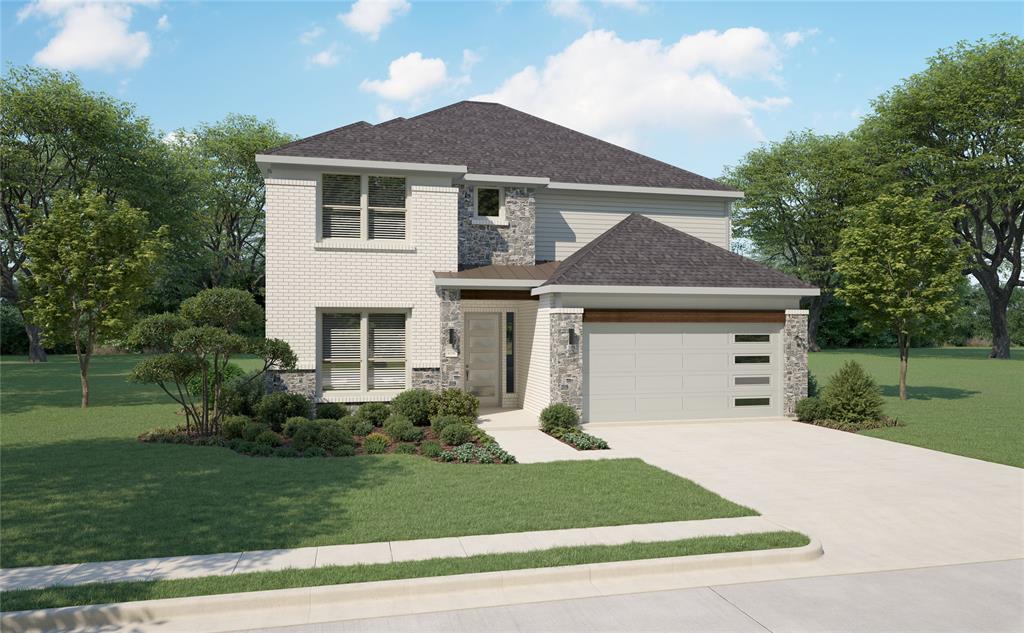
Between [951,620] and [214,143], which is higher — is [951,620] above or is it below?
below

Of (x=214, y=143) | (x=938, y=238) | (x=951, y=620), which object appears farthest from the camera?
(x=214, y=143)

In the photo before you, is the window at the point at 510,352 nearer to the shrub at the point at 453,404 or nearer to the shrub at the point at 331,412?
the shrub at the point at 453,404

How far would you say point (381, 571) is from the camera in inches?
247

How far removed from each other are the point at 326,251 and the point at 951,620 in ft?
47.7

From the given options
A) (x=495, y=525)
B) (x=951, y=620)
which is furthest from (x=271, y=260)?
(x=951, y=620)

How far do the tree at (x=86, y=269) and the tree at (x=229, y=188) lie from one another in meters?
27.3

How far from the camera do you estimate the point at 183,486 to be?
973 centimetres

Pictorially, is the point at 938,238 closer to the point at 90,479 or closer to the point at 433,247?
the point at 433,247

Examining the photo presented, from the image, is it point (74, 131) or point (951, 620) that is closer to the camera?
point (951, 620)

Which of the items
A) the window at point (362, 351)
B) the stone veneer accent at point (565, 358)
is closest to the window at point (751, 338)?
the stone veneer accent at point (565, 358)

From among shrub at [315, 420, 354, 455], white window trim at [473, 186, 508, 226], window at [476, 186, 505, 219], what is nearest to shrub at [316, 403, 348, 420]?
shrub at [315, 420, 354, 455]

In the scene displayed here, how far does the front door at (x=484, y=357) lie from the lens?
18.8 metres

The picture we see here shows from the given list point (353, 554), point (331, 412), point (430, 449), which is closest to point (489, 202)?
point (331, 412)

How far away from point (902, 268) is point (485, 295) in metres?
13.7
